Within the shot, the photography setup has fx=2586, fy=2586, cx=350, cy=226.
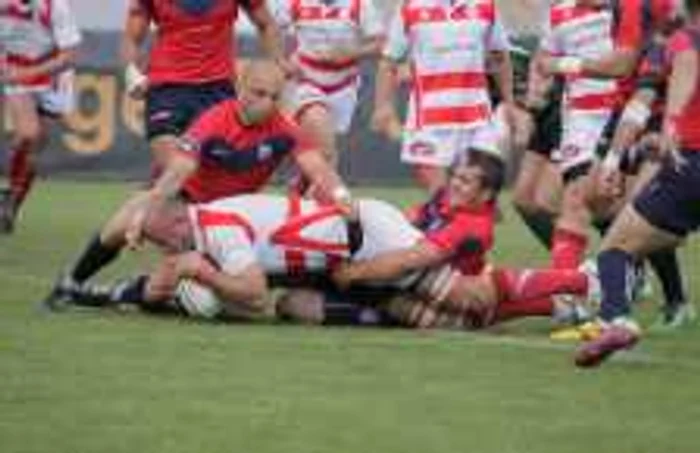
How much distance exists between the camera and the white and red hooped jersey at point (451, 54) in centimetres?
1450

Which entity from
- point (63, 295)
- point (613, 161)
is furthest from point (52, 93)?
point (613, 161)

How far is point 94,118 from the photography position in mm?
25781

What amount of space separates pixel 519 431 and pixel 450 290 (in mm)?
3330

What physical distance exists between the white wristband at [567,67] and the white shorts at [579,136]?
1.63 metres

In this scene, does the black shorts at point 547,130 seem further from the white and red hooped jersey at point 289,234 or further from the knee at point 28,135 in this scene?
the knee at point 28,135

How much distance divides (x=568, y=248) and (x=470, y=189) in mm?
1473

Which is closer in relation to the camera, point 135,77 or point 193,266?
point 193,266

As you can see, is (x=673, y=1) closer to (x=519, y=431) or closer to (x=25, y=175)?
(x=519, y=431)

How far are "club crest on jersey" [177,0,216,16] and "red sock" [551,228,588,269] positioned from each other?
231cm

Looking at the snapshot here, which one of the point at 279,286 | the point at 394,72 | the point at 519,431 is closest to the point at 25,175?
the point at 394,72

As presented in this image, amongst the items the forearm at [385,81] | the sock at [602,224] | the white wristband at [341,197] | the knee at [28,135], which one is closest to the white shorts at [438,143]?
the forearm at [385,81]

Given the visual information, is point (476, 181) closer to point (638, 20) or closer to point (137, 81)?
point (638, 20)

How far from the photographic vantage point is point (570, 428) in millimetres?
8875

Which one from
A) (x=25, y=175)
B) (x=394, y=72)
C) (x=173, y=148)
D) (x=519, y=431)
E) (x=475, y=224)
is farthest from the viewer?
(x=25, y=175)
